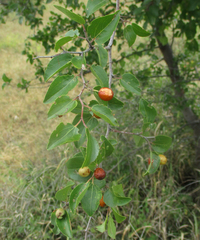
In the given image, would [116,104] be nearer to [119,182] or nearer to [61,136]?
[61,136]

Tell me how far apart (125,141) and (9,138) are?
6.77ft

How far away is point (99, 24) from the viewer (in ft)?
1.84

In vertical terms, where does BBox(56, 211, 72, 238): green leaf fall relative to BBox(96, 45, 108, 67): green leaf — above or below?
below

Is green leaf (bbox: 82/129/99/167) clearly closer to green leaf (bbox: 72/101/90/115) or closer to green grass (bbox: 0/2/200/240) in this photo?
green leaf (bbox: 72/101/90/115)

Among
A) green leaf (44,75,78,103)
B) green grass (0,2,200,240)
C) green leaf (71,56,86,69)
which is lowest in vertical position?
green grass (0,2,200,240)

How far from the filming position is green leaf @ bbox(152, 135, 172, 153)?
31.2 inches

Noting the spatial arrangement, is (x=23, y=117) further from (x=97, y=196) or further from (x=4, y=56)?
(x=97, y=196)

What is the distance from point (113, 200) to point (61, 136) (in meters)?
0.28

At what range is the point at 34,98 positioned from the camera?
4.22 metres

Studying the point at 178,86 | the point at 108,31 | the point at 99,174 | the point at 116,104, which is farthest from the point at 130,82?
the point at 178,86

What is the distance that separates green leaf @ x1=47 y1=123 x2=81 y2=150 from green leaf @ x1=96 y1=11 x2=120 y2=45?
0.28 meters

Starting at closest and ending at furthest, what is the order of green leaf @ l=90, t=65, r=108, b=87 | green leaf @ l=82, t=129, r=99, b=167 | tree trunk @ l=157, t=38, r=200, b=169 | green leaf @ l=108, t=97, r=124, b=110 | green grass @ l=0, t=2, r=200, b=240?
green leaf @ l=82, t=129, r=99, b=167 < green leaf @ l=90, t=65, r=108, b=87 < green leaf @ l=108, t=97, r=124, b=110 < green grass @ l=0, t=2, r=200, b=240 < tree trunk @ l=157, t=38, r=200, b=169

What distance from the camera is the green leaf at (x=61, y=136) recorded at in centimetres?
50

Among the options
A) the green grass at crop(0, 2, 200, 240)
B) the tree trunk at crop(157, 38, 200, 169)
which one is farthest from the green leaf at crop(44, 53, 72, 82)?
the tree trunk at crop(157, 38, 200, 169)
